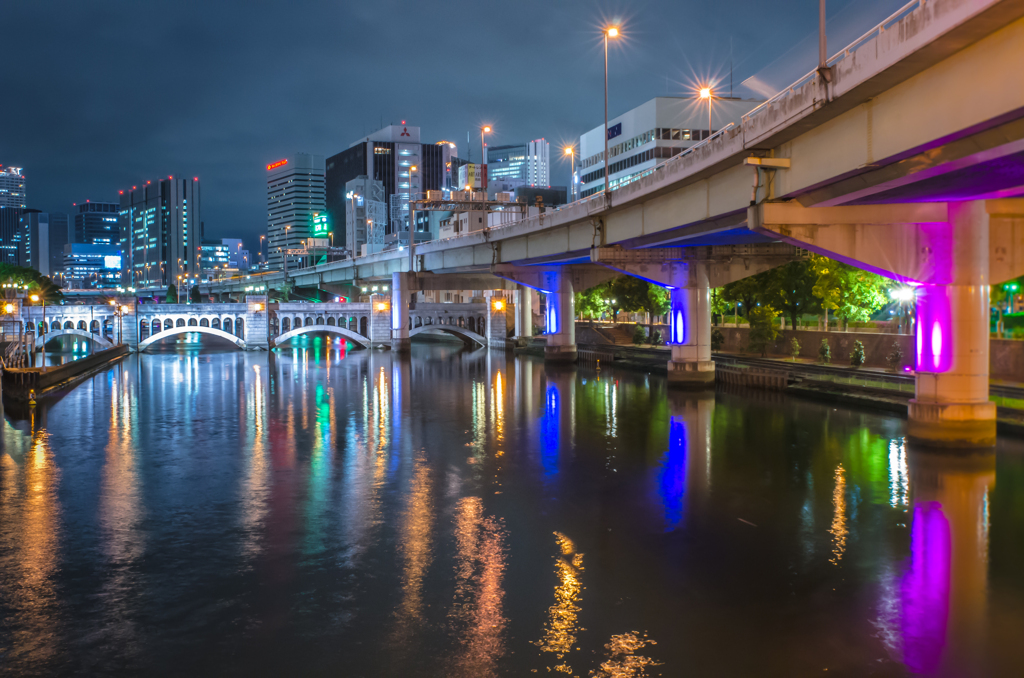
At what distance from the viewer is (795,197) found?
78.1ft

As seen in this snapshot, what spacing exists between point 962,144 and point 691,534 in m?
10.3

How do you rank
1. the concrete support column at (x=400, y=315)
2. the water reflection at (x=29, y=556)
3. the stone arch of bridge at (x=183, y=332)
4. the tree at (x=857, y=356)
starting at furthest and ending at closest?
the stone arch of bridge at (x=183, y=332) → the concrete support column at (x=400, y=315) → the tree at (x=857, y=356) → the water reflection at (x=29, y=556)

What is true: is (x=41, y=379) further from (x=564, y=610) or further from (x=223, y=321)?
(x=223, y=321)

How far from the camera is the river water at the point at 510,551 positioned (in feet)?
36.8

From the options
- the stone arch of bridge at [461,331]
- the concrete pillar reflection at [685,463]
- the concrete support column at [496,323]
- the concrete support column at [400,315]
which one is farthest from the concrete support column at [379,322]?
the concrete pillar reflection at [685,463]

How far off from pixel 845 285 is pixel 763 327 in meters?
7.56

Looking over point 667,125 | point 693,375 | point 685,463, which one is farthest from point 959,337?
point 667,125

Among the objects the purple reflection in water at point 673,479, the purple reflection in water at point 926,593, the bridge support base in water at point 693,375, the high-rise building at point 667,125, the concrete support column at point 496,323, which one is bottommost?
the purple reflection in water at point 926,593

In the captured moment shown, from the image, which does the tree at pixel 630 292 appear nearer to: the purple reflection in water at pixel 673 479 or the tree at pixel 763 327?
the tree at pixel 763 327

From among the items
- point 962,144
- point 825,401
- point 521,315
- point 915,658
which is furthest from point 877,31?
point 521,315

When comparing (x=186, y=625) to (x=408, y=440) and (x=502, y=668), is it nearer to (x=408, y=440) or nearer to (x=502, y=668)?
(x=502, y=668)

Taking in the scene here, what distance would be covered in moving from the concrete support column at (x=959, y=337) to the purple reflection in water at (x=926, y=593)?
7.59 meters

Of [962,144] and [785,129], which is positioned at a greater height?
[785,129]

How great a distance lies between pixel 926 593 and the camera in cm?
1325
